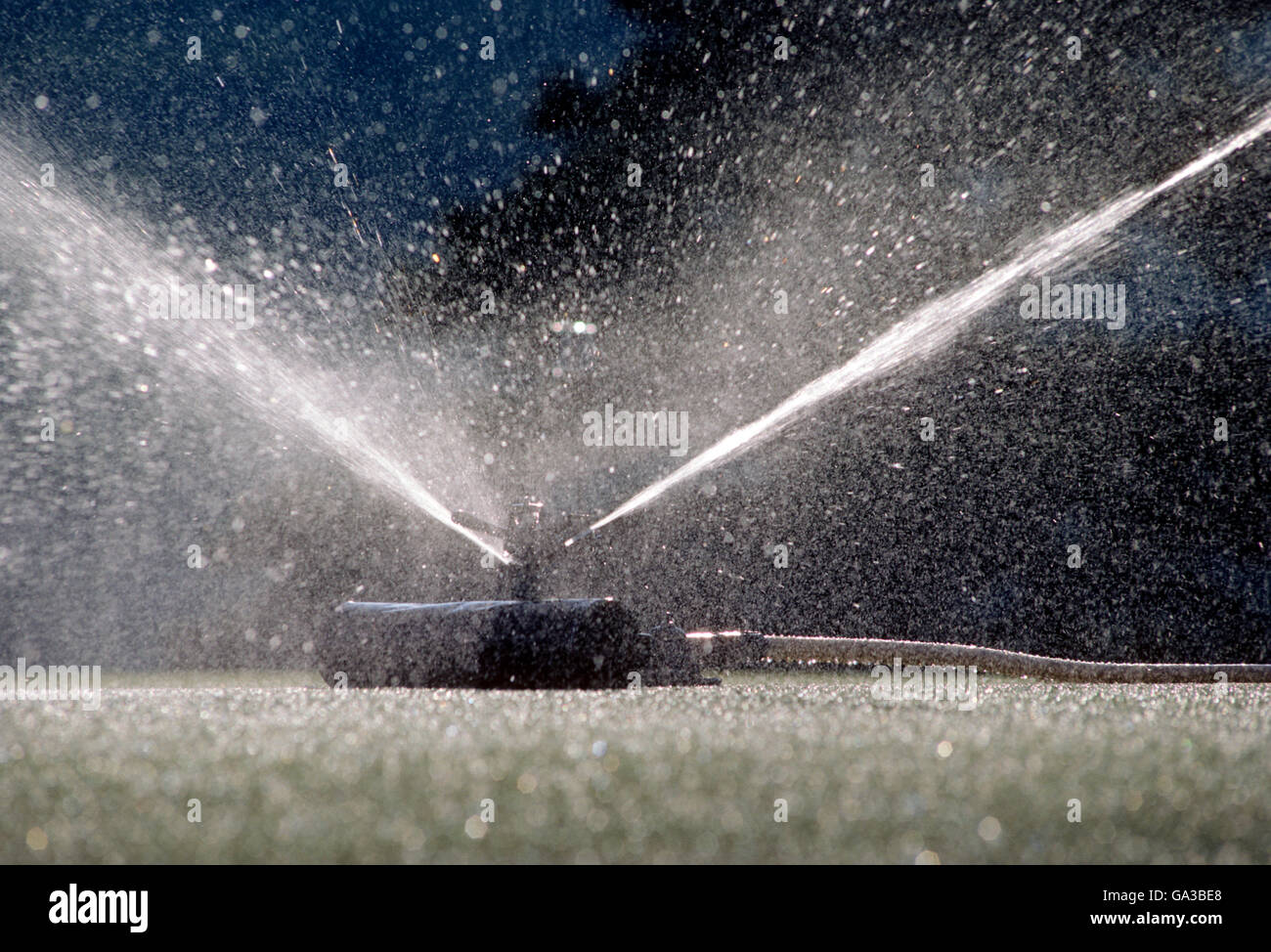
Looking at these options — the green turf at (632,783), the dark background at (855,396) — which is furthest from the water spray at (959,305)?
the green turf at (632,783)

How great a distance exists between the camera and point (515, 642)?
3426mm

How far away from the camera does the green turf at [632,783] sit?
1210 mm

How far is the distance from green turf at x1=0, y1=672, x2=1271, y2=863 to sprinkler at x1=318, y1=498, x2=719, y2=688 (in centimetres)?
59

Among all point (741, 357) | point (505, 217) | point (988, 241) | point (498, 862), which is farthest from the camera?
point (505, 217)

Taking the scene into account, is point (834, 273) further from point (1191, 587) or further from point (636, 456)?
point (1191, 587)

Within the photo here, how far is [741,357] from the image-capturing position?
24.0 feet

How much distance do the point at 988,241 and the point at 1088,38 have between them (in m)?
1.70

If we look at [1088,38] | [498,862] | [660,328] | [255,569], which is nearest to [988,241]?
[1088,38]

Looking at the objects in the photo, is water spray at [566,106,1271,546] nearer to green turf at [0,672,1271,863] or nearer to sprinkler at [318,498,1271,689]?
sprinkler at [318,498,1271,689]

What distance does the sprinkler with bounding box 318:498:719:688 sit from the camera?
3.36 meters

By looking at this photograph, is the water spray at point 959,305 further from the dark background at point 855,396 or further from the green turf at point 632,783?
the green turf at point 632,783

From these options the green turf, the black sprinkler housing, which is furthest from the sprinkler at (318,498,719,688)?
the green turf

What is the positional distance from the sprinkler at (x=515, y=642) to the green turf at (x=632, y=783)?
0.59 meters

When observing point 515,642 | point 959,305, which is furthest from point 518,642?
point 959,305
